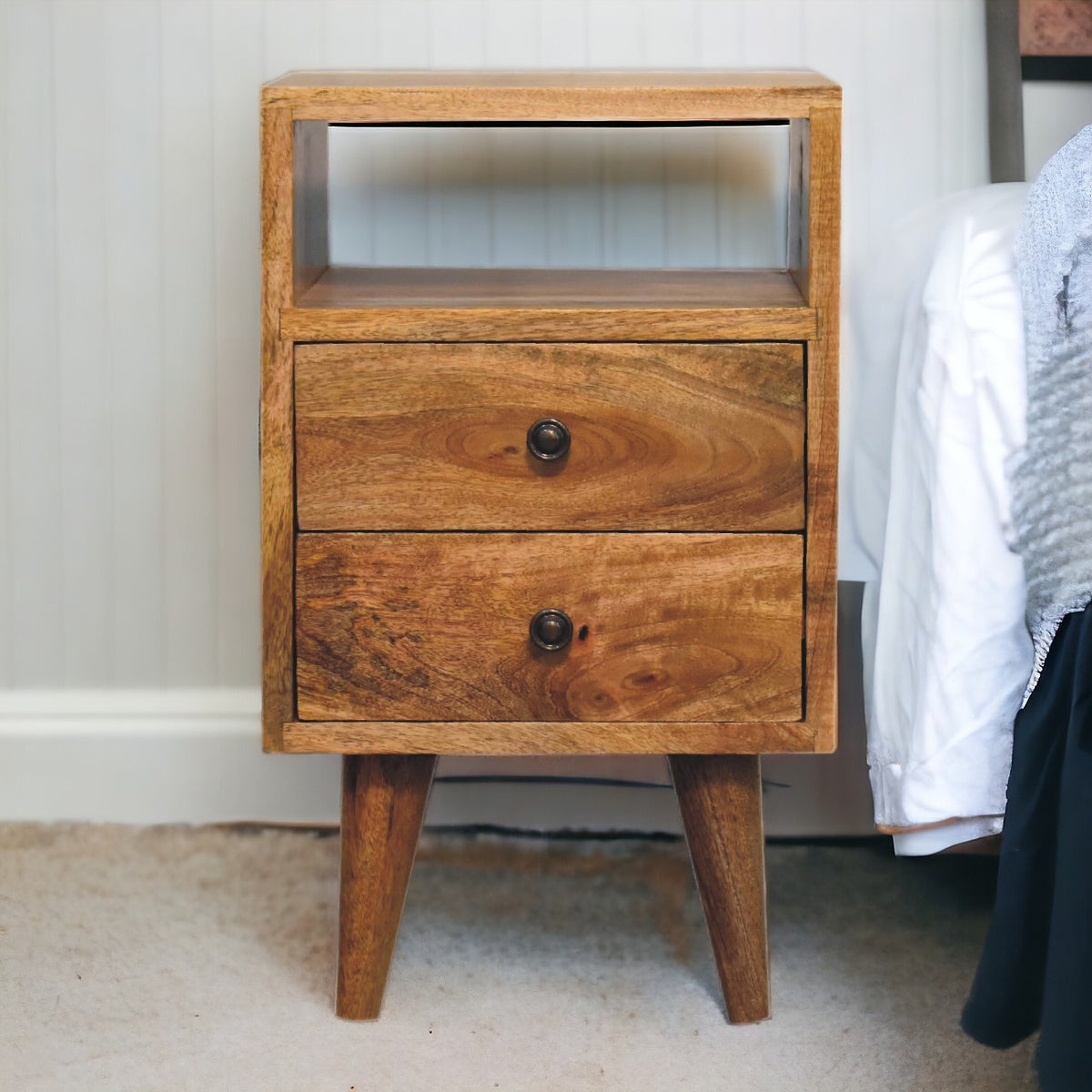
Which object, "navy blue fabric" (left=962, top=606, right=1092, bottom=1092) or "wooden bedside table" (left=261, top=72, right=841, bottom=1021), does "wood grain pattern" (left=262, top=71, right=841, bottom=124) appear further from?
"navy blue fabric" (left=962, top=606, right=1092, bottom=1092)

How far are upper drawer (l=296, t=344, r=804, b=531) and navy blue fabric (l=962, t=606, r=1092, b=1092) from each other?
19 centimetres

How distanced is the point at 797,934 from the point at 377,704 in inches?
17.8

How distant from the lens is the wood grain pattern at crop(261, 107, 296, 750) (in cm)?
78

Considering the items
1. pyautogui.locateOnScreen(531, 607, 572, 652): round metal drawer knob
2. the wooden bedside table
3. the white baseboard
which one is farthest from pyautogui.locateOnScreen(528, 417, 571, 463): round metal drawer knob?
the white baseboard

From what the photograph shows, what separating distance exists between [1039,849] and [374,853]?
0.45 metres

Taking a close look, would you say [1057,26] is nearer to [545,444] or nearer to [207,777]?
[545,444]

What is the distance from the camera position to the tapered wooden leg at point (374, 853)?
2.76ft

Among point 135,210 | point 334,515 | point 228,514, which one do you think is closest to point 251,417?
point 228,514

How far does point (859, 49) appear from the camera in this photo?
116cm

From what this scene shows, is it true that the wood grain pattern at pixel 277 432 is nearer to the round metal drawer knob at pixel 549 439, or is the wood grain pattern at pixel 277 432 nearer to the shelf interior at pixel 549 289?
the shelf interior at pixel 549 289

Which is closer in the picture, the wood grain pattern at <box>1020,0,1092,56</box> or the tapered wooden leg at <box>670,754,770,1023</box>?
the tapered wooden leg at <box>670,754,770,1023</box>

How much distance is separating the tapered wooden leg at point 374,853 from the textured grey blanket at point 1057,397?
0.43m

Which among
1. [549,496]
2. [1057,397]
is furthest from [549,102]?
[1057,397]

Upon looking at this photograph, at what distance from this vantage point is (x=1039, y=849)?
0.71 meters
